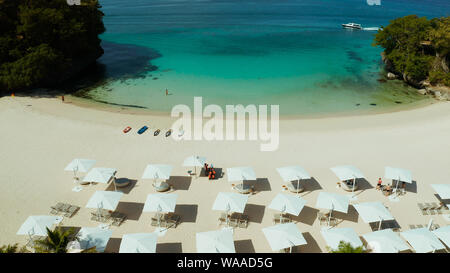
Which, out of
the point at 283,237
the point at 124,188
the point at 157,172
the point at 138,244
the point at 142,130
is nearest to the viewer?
the point at 138,244

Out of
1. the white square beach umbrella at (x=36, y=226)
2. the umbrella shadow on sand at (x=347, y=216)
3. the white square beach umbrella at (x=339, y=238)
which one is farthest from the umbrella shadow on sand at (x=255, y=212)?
the white square beach umbrella at (x=36, y=226)

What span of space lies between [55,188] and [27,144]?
8028mm

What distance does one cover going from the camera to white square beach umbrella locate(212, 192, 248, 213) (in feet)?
52.9

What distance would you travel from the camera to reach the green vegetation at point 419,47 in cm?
3781

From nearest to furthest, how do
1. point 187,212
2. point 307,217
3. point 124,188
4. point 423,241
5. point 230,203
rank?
point 423,241, point 230,203, point 307,217, point 187,212, point 124,188

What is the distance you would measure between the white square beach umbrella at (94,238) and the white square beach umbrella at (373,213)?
43.3 feet

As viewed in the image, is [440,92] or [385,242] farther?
[440,92]

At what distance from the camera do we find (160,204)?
53.2ft

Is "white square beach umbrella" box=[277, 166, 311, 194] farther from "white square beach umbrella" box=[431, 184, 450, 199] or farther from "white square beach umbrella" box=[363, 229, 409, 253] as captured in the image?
"white square beach umbrella" box=[431, 184, 450, 199]

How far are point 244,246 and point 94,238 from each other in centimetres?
747

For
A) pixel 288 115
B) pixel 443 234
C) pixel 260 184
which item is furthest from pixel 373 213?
pixel 288 115

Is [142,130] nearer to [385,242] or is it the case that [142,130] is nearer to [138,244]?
[138,244]

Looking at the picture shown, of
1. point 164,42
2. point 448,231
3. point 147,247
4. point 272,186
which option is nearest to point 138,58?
point 164,42
